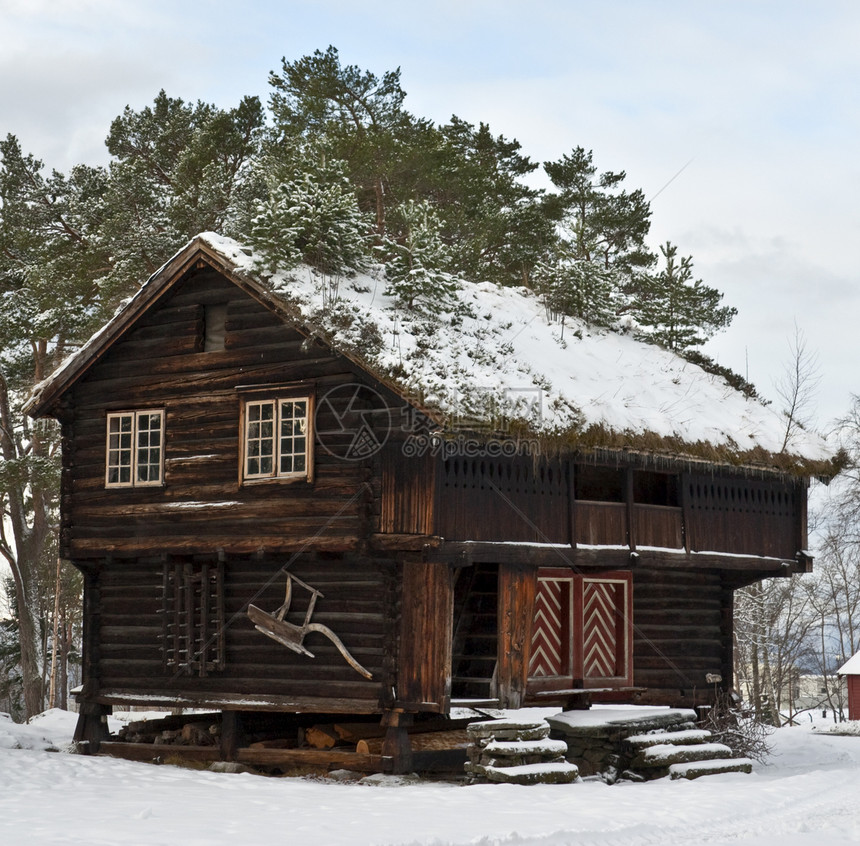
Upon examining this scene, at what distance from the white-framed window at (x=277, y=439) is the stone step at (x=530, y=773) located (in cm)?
514

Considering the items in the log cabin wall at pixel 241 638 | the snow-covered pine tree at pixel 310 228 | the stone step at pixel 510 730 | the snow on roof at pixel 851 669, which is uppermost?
the snow-covered pine tree at pixel 310 228

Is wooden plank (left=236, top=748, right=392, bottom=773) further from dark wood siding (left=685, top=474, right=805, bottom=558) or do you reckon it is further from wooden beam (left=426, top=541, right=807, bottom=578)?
dark wood siding (left=685, top=474, right=805, bottom=558)

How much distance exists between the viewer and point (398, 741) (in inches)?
713

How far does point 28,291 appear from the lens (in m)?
33.3

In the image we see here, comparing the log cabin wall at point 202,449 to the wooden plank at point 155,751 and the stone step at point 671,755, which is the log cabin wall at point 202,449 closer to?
the wooden plank at point 155,751

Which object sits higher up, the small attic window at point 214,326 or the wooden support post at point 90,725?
the small attic window at point 214,326

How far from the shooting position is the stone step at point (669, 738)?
1808cm

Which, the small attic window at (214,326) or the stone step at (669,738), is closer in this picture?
the stone step at (669,738)

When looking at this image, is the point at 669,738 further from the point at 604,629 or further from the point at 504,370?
the point at 504,370

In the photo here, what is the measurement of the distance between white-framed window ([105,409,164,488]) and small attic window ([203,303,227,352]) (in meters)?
1.40

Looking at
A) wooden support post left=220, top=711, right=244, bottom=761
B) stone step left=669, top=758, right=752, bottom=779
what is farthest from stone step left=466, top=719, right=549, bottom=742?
wooden support post left=220, top=711, right=244, bottom=761

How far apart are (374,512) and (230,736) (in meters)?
4.83

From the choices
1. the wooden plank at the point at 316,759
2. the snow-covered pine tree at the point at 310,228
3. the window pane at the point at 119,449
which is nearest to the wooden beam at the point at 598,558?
the wooden plank at the point at 316,759

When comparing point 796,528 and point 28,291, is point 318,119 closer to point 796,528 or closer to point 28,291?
point 28,291
